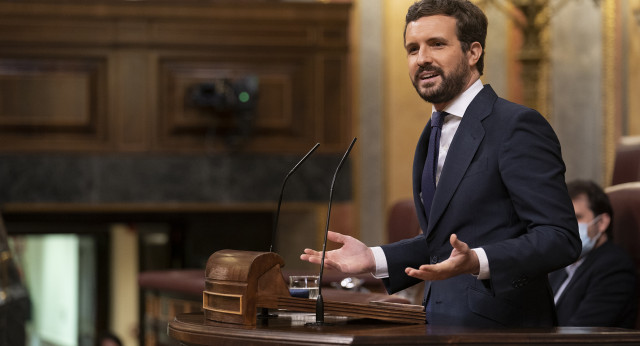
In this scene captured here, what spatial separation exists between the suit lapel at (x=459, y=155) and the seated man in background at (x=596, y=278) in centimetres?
139

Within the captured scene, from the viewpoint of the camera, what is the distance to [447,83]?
1974 millimetres

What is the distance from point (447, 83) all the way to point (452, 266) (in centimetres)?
44

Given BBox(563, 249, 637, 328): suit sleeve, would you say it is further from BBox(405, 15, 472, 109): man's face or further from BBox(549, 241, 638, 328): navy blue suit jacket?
BBox(405, 15, 472, 109): man's face

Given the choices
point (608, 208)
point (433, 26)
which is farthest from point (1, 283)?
point (433, 26)

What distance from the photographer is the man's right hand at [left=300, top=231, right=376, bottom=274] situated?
1902 millimetres

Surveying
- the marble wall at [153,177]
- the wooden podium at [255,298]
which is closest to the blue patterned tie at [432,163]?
the wooden podium at [255,298]

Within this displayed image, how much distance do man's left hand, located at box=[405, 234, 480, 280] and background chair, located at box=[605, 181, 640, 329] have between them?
1.72 metres

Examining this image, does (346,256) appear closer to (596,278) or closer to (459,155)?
(459,155)

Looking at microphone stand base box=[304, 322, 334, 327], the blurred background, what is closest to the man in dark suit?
microphone stand base box=[304, 322, 334, 327]

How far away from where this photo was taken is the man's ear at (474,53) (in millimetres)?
1998

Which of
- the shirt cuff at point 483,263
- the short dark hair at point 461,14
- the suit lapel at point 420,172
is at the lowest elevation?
the shirt cuff at point 483,263

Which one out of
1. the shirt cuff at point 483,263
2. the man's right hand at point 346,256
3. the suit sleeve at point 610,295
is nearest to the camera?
the shirt cuff at point 483,263

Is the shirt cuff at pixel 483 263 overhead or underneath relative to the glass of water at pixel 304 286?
overhead

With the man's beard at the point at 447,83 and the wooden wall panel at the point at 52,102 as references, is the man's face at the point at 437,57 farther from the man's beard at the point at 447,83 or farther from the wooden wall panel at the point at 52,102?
the wooden wall panel at the point at 52,102
